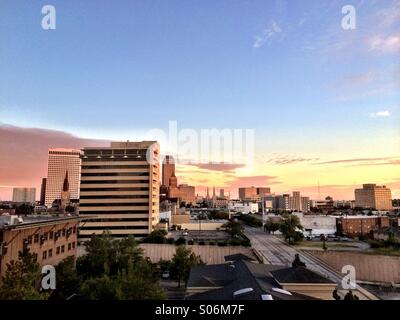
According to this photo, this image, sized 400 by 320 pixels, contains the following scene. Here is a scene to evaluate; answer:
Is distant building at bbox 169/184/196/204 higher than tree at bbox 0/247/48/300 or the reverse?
higher

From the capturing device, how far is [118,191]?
3697cm

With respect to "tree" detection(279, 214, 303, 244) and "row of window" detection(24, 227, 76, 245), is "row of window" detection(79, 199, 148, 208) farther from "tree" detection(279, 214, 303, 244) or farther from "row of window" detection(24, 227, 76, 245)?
"row of window" detection(24, 227, 76, 245)

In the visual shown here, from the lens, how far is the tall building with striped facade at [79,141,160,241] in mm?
36250

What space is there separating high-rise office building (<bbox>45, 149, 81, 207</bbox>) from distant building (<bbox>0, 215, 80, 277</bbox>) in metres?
92.8

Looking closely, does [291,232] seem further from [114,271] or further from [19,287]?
[19,287]

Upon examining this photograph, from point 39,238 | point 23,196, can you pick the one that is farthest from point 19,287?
point 23,196

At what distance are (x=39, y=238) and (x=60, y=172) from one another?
328 ft

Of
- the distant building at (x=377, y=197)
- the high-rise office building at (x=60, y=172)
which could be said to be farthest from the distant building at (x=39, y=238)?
the high-rise office building at (x=60, y=172)

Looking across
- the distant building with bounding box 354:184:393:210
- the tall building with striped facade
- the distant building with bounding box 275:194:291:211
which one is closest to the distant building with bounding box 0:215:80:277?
the tall building with striped facade

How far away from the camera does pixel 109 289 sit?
885 cm

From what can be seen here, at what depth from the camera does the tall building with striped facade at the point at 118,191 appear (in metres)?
36.2

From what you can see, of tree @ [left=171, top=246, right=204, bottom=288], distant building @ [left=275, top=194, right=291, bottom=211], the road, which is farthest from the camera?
distant building @ [left=275, top=194, right=291, bottom=211]
